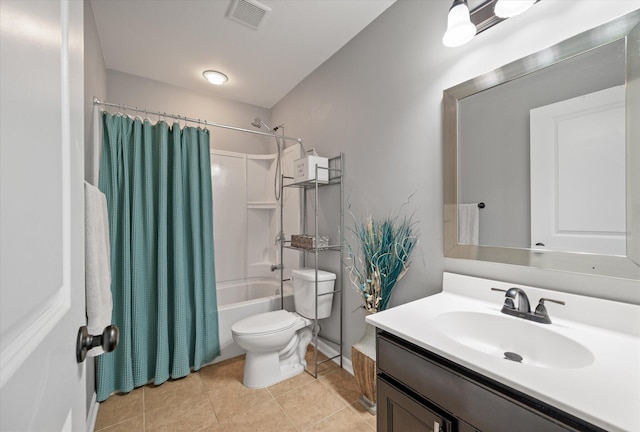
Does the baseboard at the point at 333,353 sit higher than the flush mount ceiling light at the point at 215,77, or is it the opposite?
the flush mount ceiling light at the point at 215,77

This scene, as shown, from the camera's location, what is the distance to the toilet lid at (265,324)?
1.89 metres

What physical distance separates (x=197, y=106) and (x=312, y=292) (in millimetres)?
2313

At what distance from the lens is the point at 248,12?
5.93 feet

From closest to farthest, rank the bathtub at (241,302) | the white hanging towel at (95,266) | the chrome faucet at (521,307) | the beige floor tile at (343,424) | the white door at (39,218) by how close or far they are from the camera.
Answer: the white door at (39,218)
the chrome faucet at (521,307)
the white hanging towel at (95,266)
the beige floor tile at (343,424)
the bathtub at (241,302)

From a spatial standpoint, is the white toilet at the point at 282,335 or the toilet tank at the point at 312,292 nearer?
the white toilet at the point at 282,335

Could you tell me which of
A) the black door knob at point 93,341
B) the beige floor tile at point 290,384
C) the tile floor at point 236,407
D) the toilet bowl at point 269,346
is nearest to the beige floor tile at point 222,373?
the tile floor at point 236,407

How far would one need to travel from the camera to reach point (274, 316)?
6.91 feet

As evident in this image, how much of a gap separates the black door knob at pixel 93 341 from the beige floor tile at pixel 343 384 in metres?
1.58

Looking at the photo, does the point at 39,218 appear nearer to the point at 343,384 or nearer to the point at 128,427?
the point at 128,427

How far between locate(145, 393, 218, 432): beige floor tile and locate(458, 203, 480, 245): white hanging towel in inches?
68.5

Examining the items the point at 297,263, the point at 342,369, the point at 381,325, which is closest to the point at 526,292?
the point at 381,325

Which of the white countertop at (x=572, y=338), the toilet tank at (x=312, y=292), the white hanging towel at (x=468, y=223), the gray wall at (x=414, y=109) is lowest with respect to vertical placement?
the toilet tank at (x=312, y=292)

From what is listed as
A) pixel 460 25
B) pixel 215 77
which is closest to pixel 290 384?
pixel 460 25

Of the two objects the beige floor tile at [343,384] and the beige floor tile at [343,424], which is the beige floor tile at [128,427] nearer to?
the beige floor tile at [343,424]
